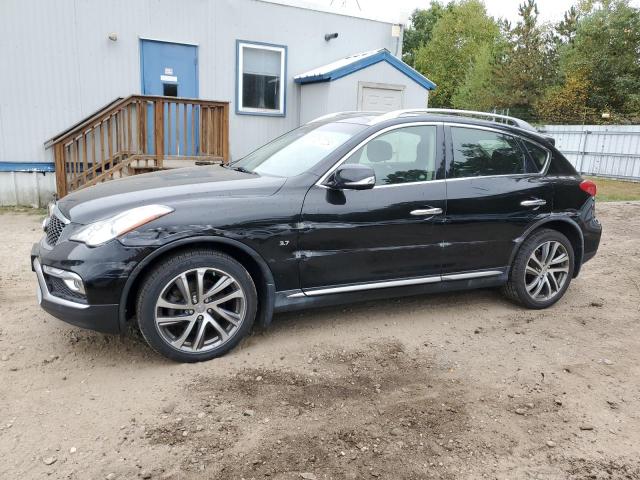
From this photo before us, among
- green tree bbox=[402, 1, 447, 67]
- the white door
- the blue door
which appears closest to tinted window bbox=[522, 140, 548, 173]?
the blue door

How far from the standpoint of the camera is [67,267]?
10.8 ft

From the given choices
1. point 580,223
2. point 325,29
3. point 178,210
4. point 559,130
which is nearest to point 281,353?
point 178,210

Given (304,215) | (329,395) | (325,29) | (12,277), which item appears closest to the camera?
(329,395)

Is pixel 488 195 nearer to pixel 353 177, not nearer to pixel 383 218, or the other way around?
pixel 383 218

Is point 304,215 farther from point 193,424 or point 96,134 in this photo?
point 96,134

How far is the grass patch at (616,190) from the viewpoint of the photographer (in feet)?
41.1

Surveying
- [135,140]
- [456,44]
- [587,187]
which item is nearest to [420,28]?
[456,44]

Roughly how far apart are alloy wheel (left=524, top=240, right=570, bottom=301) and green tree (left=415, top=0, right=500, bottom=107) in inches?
1819

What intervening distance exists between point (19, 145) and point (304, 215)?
7275mm

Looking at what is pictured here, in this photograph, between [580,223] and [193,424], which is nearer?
[193,424]

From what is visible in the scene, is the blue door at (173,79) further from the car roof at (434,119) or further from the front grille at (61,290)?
the front grille at (61,290)

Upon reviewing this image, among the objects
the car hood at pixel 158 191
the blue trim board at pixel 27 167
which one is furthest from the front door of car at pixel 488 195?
the blue trim board at pixel 27 167

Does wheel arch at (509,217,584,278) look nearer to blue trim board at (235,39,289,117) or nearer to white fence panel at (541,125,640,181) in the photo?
blue trim board at (235,39,289,117)

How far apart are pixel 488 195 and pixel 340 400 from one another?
2228mm
